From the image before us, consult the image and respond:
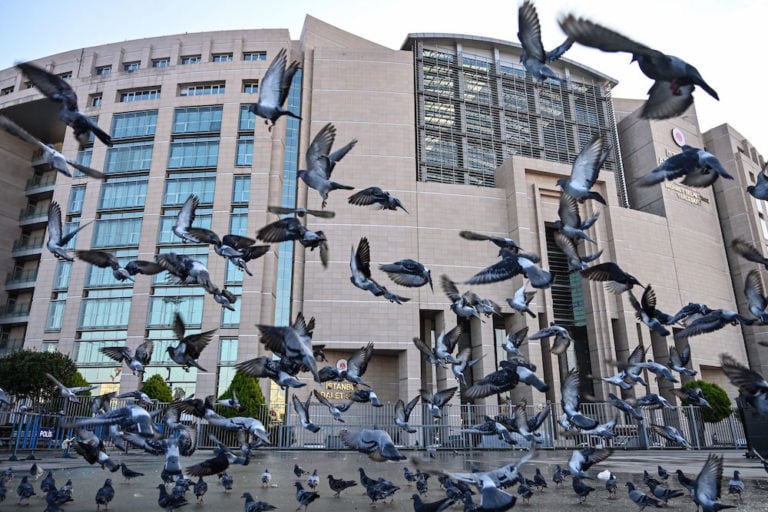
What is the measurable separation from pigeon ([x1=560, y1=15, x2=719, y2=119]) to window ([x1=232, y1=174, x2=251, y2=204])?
1550 inches

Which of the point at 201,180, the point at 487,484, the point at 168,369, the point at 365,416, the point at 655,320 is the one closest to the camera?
the point at 487,484

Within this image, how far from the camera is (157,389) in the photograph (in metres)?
32.7

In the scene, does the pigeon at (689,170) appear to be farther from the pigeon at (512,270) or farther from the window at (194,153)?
the window at (194,153)

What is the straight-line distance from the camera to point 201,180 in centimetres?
4366

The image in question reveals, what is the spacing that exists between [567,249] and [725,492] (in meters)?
4.21

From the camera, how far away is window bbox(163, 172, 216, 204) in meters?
43.2

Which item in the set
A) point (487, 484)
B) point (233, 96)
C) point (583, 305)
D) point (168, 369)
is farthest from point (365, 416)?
point (487, 484)

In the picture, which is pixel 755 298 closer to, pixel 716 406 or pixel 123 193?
pixel 716 406

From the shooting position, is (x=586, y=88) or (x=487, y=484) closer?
(x=487, y=484)

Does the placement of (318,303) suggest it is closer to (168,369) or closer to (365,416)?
(365,416)

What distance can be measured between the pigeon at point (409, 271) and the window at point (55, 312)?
4137 centimetres

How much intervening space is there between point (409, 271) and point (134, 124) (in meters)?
44.7

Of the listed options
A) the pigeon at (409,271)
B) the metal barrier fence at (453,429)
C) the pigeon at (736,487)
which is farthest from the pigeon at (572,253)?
the metal barrier fence at (453,429)

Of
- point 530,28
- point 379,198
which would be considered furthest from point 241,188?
point 530,28
